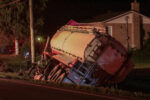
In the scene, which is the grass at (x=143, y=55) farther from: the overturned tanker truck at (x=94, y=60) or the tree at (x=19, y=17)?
the overturned tanker truck at (x=94, y=60)

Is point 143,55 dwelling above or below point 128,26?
below

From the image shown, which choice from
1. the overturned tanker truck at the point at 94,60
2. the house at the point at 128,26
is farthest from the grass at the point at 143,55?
the overturned tanker truck at the point at 94,60

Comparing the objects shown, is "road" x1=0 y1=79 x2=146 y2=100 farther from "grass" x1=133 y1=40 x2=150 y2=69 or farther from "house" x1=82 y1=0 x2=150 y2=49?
"house" x1=82 y1=0 x2=150 y2=49

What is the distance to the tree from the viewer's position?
1316 inches

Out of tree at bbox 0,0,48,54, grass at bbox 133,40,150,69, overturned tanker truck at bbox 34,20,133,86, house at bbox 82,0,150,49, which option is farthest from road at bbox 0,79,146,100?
tree at bbox 0,0,48,54

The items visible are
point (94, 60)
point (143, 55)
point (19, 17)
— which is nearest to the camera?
point (94, 60)

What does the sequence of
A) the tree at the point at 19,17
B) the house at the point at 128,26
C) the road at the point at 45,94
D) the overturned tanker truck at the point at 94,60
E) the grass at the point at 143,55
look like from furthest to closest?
the tree at the point at 19,17
the house at the point at 128,26
the grass at the point at 143,55
the overturned tanker truck at the point at 94,60
the road at the point at 45,94

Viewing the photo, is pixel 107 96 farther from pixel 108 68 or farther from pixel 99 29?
pixel 99 29

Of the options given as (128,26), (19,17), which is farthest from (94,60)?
(19,17)

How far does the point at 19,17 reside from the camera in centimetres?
3394

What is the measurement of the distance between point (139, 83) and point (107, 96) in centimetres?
607

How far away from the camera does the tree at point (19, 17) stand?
33.4m

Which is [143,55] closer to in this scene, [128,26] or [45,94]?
[128,26]

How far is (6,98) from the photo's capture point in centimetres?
1074
